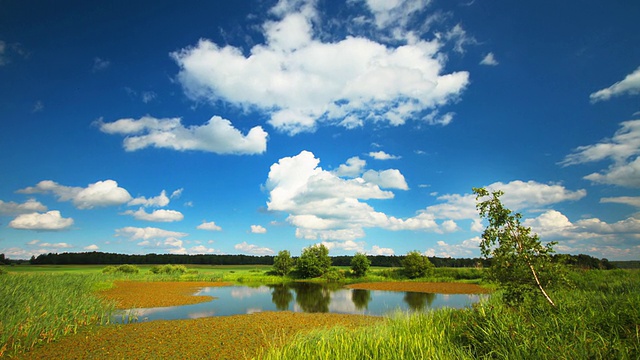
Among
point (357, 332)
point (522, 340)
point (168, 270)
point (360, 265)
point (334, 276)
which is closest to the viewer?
point (522, 340)

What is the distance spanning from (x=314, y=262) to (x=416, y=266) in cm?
1747

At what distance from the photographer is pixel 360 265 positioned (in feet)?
180

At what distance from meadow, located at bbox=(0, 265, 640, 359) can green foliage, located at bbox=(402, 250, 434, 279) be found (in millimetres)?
28534

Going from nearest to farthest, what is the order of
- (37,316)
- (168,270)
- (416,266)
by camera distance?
1. (37,316)
2. (416,266)
3. (168,270)

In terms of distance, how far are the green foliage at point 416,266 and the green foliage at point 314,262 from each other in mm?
13949

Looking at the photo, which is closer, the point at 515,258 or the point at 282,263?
the point at 515,258

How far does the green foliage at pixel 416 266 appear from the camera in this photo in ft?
162

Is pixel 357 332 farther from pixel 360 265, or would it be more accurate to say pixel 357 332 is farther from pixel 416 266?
pixel 360 265

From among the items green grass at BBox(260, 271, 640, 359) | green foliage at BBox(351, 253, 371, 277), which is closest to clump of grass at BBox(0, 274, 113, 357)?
green grass at BBox(260, 271, 640, 359)

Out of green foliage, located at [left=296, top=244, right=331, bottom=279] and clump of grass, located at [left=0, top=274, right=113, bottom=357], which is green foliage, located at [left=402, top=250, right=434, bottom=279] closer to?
green foliage, located at [left=296, top=244, right=331, bottom=279]

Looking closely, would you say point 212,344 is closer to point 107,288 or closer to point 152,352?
point 152,352

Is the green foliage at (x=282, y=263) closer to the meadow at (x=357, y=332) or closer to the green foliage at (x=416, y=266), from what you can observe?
the green foliage at (x=416, y=266)

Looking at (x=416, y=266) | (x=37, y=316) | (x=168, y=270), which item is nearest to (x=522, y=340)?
(x=37, y=316)

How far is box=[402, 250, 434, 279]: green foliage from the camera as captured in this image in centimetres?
4944
